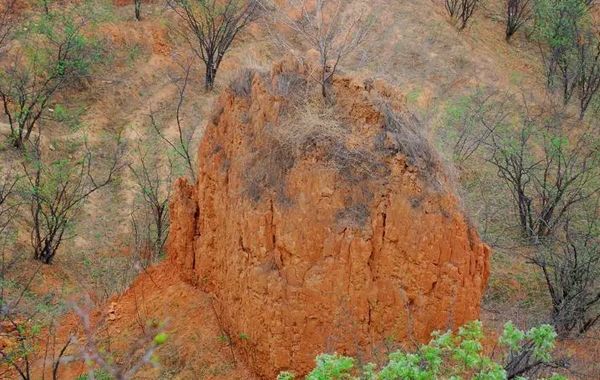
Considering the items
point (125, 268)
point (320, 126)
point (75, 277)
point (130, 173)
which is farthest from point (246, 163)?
point (130, 173)

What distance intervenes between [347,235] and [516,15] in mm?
18478

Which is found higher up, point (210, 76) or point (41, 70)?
point (210, 76)

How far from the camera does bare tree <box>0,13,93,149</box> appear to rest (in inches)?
582

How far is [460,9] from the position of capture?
23328 mm

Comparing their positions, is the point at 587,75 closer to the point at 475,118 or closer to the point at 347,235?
the point at 475,118

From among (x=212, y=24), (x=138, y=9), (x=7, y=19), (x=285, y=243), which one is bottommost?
(x=285, y=243)

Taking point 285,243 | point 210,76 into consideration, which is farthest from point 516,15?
point 285,243

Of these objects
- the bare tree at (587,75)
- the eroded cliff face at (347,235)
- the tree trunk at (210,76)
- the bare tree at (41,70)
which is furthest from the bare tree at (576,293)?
the tree trunk at (210,76)

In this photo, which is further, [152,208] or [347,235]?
[152,208]

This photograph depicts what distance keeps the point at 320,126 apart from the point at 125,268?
581cm

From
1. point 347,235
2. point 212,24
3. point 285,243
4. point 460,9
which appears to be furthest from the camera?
point 460,9

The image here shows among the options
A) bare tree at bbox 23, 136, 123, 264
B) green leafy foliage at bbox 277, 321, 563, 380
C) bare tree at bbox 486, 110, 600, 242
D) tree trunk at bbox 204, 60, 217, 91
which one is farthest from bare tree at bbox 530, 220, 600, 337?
tree trunk at bbox 204, 60, 217, 91

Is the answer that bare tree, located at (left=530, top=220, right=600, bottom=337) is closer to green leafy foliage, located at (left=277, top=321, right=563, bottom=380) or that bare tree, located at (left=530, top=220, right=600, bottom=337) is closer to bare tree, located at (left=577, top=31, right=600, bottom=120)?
green leafy foliage, located at (left=277, top=321, right=563, bottom=380)

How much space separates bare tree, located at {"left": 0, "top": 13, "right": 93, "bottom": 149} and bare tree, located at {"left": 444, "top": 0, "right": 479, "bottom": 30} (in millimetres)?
12635
